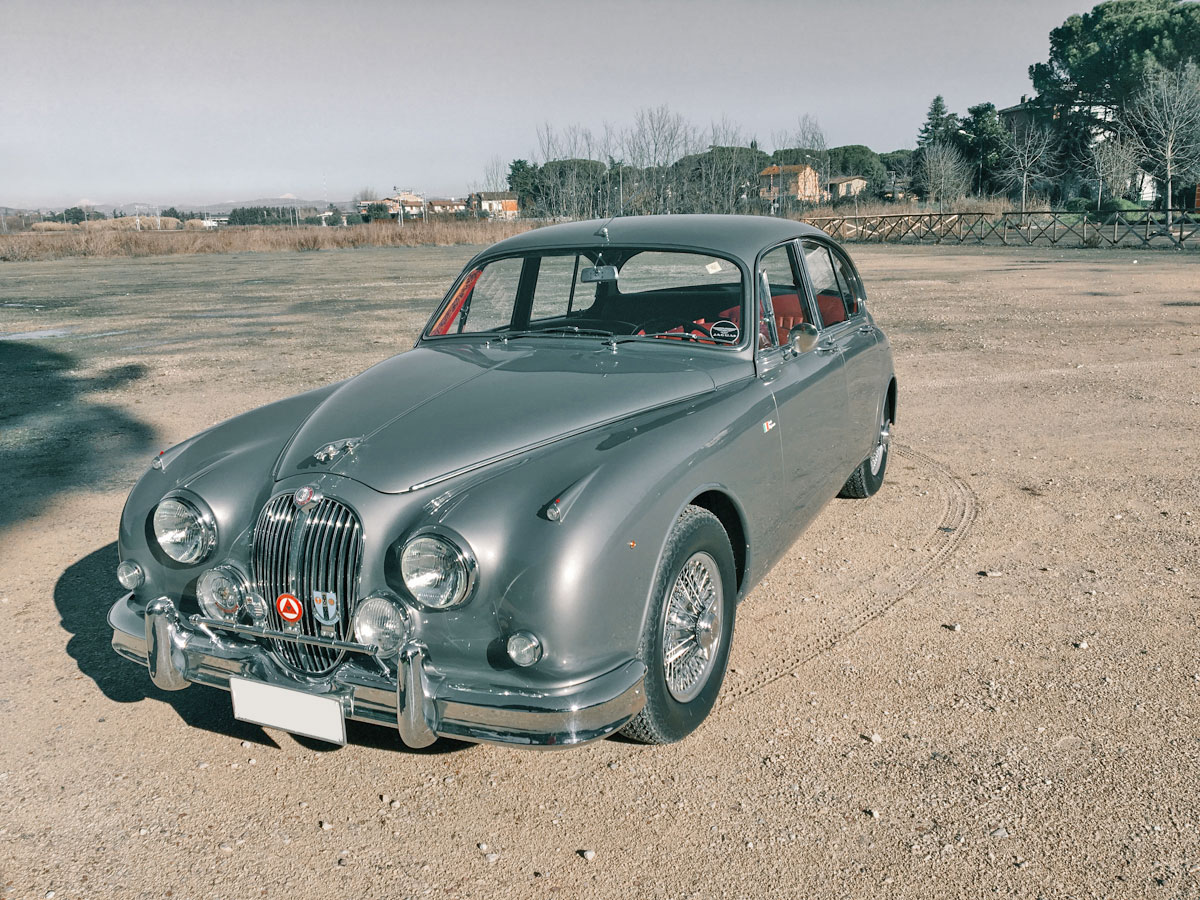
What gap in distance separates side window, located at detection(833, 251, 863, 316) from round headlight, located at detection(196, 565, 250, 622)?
3.78 meters

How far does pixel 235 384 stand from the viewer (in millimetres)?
10438

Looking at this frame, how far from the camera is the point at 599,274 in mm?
4445

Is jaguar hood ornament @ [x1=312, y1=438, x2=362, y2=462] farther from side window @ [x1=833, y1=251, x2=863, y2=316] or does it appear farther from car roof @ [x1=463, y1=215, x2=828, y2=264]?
side window @ [x1=833, y1=251, x2=863, y2=316]

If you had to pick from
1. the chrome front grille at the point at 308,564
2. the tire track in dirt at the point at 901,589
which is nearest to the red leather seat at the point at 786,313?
the tire track in dirt at the point at 901,589

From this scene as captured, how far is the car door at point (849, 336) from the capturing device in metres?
5.01

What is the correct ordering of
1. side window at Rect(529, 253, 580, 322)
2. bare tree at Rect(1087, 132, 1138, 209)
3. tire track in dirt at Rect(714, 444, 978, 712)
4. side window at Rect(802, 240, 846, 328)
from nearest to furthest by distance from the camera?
tire track in dirt at Rect(714, 444, 978, 712)
side window at Rect(529, 253, 580, 322)
side window at Rect(802, 240, 846, 328)
bare tree at Rect(1087, 132, 1138, 209)

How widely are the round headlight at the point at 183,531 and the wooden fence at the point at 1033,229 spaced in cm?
3171

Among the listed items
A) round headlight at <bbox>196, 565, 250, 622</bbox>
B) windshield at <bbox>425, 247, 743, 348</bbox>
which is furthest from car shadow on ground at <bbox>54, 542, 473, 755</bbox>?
windshield at <bbox>425, 247, 743, 348</bbox>

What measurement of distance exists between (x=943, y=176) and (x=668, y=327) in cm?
5804

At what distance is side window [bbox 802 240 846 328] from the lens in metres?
5.00

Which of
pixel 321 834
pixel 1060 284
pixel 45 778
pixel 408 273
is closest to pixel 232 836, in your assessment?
pixel 321 834

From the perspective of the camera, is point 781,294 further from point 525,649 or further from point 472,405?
point 525,649

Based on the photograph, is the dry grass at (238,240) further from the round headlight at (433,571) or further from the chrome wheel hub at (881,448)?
the round headlight at (433,571)

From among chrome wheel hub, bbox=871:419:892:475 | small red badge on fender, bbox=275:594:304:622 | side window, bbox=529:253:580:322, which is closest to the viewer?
small red badge on fender, bbox=275:594:304:622
